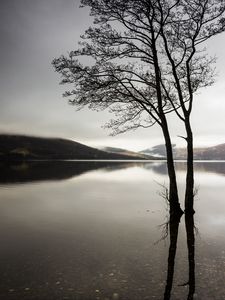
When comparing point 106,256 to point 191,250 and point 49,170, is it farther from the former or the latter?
point 49,170

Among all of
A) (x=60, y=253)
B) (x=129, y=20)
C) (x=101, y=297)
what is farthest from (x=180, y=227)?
(x=129, y=20)

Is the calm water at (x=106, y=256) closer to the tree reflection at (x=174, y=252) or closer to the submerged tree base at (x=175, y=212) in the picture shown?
the tree reflection at (x=174, y=252)

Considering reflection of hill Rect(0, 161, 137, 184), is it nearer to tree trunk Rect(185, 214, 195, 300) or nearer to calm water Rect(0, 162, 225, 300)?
calm water Rect(0, 162, 225, 300)

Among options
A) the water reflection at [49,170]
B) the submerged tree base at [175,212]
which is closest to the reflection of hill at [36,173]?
the water reflection at [49,170]

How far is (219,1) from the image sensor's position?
17250 millimetres

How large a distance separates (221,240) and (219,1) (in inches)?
533

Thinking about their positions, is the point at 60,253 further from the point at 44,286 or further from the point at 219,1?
the point at 219,1

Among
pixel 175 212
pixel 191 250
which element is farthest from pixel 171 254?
pixel 175 212

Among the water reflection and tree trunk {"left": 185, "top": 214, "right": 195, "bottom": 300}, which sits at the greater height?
the water reflection

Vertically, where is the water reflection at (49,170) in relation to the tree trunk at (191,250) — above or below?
above

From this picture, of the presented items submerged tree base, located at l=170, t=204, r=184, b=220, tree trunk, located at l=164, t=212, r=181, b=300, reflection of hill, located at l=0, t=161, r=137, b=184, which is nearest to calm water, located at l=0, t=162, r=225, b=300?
tree trunk, located at l=164, t=212, r=181, b=300

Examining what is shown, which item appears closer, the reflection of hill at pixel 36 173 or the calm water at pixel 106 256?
the calm water at pixel 106 256

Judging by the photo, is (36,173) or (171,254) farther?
(36,173)

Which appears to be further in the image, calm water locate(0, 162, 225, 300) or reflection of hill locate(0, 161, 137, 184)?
reflection of hill locate(0, 161, 137, 184)
